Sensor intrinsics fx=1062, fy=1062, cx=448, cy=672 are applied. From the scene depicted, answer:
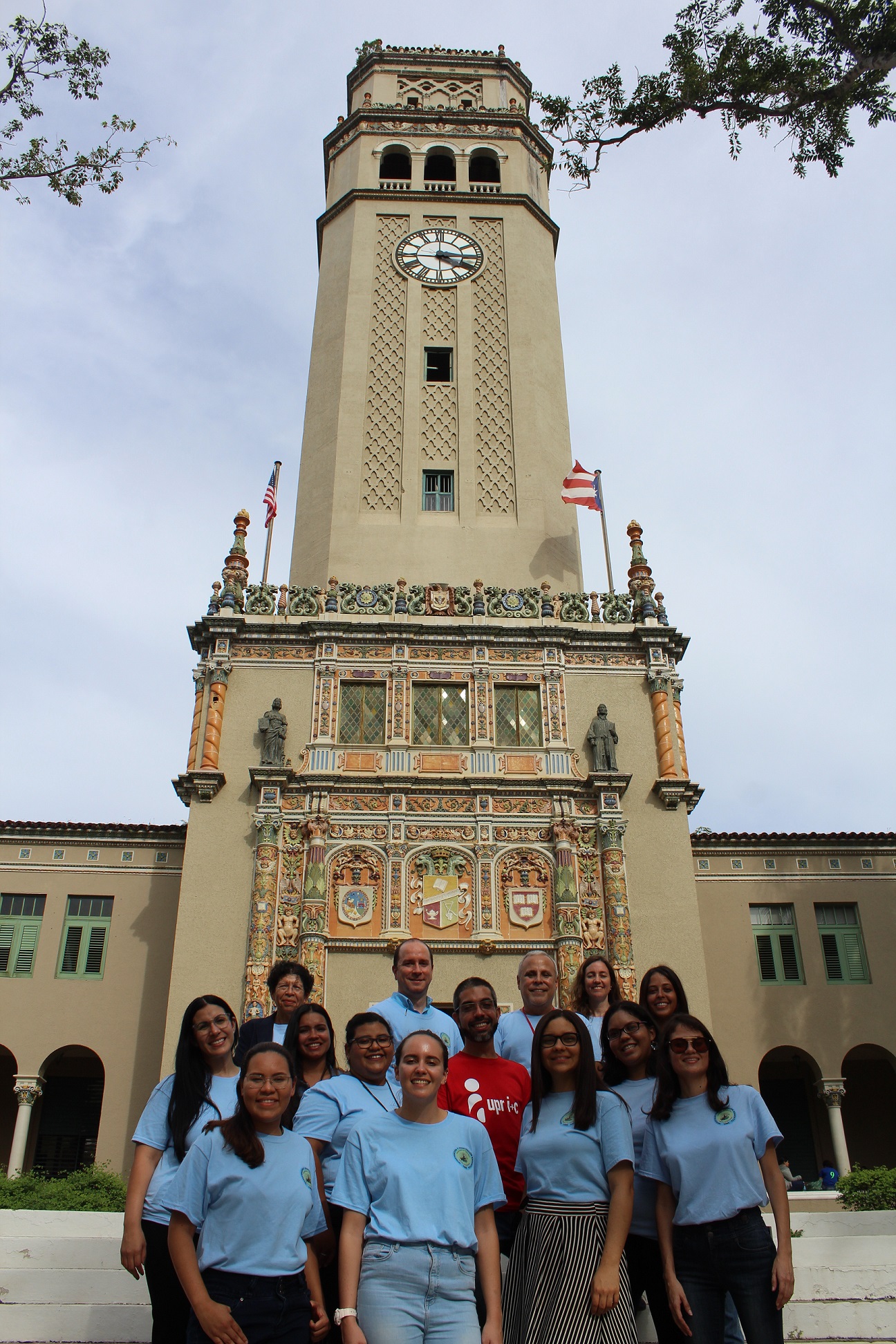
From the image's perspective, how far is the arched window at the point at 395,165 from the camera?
98.8 ft

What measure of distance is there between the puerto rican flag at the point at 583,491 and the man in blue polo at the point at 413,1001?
1716 cm

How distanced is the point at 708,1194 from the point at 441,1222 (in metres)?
1.50

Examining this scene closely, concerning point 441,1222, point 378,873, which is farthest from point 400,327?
point 441,1222

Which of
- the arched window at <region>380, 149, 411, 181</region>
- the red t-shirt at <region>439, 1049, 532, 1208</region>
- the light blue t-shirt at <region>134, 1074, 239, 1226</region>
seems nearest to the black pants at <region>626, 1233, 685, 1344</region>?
the red t-shirt at <region>439, 1049, 532, 1208</region>

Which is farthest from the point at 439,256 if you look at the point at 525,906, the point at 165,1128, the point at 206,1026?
the point at 165,1128

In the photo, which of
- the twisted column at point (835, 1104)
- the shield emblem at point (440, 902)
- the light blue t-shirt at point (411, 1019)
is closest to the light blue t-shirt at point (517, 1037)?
the light blue t-shirt at point (411, 1019)

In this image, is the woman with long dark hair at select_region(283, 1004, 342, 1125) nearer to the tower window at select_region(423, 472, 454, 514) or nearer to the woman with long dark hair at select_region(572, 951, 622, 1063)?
the woman with long dark hair at select_region(572, 951, 622, 1063)

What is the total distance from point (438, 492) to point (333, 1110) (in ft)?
66.2

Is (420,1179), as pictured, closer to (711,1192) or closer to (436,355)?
(711,1192)

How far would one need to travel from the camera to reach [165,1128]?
5.68 metres

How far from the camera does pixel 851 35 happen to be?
10242 mm

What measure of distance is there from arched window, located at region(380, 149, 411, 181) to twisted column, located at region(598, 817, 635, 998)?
2018cm

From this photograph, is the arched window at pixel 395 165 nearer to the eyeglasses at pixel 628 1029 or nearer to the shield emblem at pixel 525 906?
the shield emblem at pixel 525 906

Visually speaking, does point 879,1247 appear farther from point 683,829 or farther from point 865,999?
point 865,999
